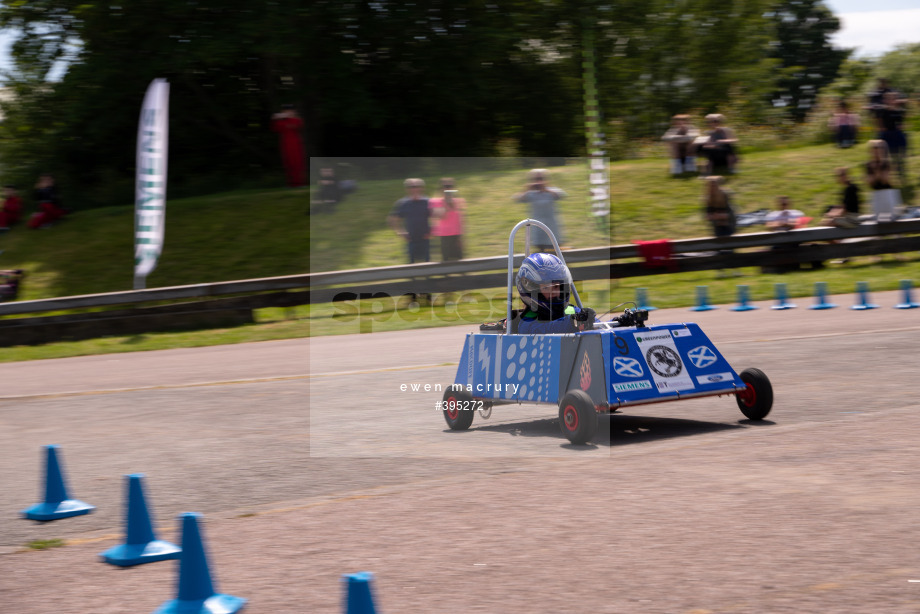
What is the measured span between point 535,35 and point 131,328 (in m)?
14.6

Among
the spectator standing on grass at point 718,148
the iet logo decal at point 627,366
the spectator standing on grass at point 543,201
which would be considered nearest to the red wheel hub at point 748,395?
the iet logo decal at point 627,366

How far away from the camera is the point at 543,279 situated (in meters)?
9.43

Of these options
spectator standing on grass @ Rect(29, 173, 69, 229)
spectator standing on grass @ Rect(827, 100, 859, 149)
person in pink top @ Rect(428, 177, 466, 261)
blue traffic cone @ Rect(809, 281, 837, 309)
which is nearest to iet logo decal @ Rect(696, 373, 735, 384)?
person in pink top @ Rect(428, 177, 466, 261)

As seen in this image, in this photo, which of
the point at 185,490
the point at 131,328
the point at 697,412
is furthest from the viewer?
the point at 131,328

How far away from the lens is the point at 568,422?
849 centimetres

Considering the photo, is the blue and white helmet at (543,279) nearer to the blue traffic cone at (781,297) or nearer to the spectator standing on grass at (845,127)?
the blue traffic cone at (781,297)

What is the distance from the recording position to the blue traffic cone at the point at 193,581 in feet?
16.1

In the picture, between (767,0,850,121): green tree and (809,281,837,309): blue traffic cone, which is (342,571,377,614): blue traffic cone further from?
(767,0,850,121): green tree

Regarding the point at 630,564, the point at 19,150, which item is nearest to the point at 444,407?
the point at 630,564

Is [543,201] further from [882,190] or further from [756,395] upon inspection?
[882,190]

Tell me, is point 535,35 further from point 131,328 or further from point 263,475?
point 263,475

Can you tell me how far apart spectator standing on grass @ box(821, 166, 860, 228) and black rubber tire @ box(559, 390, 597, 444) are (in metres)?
12.9

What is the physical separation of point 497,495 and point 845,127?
69.3 feet

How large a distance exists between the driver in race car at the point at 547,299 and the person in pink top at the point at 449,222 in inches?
268
